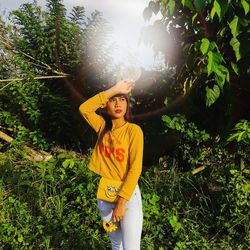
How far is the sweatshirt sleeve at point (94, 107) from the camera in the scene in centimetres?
290

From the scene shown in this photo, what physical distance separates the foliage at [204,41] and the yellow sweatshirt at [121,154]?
99 centimetres

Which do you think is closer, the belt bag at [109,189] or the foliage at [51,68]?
the belt bag at [109,189]

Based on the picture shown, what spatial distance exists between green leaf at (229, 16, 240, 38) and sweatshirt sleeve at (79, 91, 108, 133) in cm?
138

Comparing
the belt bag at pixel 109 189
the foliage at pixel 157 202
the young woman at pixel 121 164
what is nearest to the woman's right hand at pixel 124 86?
the young woman at pixel 121 164

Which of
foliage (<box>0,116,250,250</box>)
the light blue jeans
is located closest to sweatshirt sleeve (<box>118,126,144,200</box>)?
the light blue jeans

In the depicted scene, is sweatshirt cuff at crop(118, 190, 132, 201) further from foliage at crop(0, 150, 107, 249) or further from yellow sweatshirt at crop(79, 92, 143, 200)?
foliage at crop(0, 150, 107, 249)

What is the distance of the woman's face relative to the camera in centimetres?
286

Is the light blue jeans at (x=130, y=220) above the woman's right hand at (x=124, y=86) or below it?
below

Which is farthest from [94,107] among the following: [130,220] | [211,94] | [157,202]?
[157,202]

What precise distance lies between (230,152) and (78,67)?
2.44 m

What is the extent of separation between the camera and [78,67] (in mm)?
6309

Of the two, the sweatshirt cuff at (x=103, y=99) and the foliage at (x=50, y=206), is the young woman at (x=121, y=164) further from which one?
the foliage at (x=50, y=206)

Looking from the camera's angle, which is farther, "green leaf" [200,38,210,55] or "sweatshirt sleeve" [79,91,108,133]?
"green leaf" [200,38,210,55]

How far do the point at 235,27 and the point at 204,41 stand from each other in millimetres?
365
